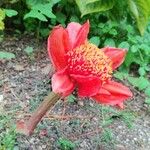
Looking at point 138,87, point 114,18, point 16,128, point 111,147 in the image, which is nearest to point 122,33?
point 114,18

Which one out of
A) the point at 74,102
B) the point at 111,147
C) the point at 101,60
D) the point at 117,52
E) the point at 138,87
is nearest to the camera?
the point at 101,60

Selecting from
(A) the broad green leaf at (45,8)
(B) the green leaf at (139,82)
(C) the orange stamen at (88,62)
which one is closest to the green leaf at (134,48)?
(B) the green leaf at (139,82)

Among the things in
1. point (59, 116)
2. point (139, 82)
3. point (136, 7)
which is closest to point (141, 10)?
point (136, 7)

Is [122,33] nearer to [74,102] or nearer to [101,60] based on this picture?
[74,102]

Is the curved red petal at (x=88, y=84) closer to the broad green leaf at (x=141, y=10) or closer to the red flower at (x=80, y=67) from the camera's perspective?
the red flower at (x=80, y=67)

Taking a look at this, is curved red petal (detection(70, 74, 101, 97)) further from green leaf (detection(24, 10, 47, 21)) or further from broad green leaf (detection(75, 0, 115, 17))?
green leaf (detection(24, 10, 47, 21))

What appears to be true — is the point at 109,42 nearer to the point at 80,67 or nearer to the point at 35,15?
the point at 35,15

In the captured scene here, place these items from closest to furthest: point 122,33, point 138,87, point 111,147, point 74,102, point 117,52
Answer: point 117,52 → point 111,147 → point 74,102 → point 138,87 → point 122,33
